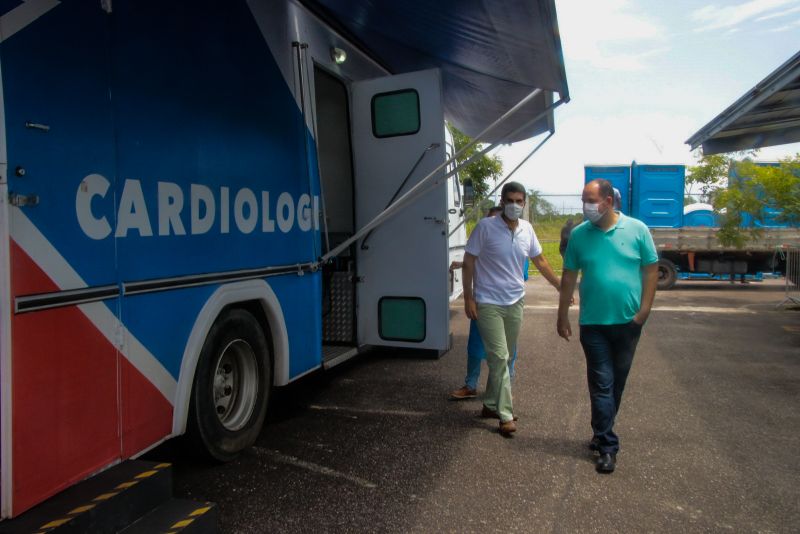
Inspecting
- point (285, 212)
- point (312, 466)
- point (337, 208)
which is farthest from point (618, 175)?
point (312, 466)

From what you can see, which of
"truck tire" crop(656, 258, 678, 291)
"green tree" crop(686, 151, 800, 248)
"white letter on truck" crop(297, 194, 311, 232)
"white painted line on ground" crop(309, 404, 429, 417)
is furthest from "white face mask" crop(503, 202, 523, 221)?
"truck tire" crop(656, 258, 678, 291)

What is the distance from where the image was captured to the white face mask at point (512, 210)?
4359 millimetres

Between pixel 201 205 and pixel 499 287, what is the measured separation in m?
2.16

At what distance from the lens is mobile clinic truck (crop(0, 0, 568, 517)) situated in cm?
221

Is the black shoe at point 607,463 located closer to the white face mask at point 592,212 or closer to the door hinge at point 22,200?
the white face mask at point 592,212

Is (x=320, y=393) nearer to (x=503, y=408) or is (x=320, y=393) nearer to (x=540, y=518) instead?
(x=503, y=408)

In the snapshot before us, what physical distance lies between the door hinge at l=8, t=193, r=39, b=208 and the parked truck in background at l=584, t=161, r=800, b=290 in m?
12.9

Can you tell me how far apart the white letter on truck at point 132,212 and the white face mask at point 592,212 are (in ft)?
8.37

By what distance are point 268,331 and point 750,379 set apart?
4678 millimetres

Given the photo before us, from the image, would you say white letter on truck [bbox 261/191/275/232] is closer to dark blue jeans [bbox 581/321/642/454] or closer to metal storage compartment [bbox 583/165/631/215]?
dark blue jeans [bbox 581/321/642/454]

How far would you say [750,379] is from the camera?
582 cm

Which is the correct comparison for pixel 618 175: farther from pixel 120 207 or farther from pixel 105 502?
pixel 105 502

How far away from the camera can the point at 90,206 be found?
2.45 metres

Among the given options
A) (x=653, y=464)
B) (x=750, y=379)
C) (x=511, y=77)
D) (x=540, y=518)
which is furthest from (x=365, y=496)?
(x=750, y=379)
